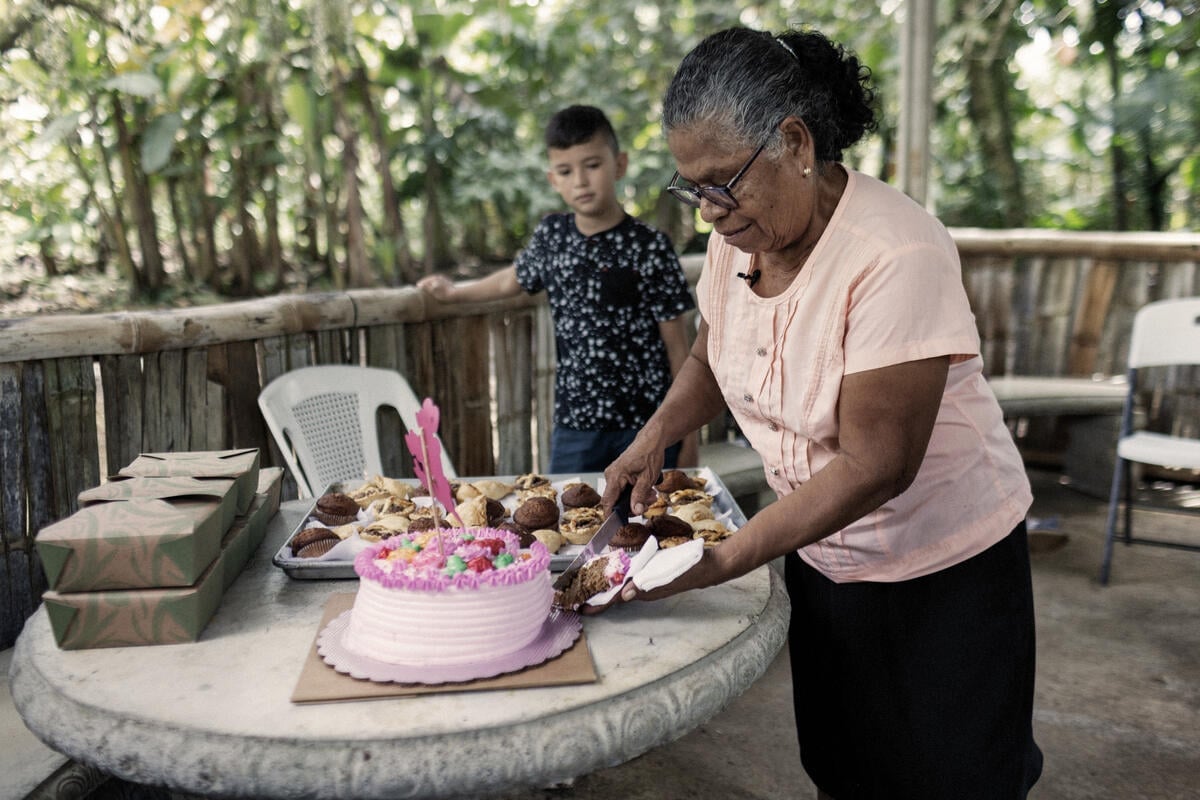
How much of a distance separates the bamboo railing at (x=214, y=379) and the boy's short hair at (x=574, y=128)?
28.6 inches

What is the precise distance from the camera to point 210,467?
1629 millimetres

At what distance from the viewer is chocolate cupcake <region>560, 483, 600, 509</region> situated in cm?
191

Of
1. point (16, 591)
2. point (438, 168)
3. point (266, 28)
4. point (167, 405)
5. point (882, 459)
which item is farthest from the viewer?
point (438, 168)

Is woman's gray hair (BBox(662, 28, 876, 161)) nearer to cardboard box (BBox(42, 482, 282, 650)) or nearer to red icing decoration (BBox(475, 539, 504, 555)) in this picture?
red icing decoration (BBox(475, 539, 504, 555))

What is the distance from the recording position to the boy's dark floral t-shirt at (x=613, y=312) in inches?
112

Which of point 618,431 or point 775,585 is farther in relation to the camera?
point 618,431

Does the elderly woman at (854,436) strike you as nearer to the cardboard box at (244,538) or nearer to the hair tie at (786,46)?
the hair tie at (786,46)

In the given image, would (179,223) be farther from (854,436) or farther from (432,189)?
(854,436)

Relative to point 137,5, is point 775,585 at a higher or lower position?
lower

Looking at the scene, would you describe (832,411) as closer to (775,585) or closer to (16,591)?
(775,585)

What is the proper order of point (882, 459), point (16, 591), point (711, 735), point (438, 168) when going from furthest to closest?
point (438, 168) → point (711, 735) → point (16, 591) → point (882, 459)

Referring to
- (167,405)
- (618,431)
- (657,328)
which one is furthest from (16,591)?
(657,328)

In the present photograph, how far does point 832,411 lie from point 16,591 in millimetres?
2010

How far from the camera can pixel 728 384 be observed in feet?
5.39
